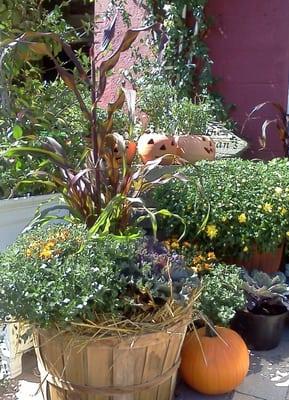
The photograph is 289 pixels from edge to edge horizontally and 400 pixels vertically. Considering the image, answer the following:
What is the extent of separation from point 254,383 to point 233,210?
823 mm

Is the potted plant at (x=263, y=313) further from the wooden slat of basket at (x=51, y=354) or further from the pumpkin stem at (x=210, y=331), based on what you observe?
the wooden slat of basket at (x=51, y=354)

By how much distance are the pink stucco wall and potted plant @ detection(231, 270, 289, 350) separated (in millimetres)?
1639

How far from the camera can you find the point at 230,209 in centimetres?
278

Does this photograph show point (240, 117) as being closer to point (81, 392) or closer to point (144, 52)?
point (144, 52)

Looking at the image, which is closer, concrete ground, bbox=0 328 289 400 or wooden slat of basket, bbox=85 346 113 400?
wooden slat of basket, bbox=85 346 113 400

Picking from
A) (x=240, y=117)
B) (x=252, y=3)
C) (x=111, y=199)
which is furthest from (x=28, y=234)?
(x=252, y=3)

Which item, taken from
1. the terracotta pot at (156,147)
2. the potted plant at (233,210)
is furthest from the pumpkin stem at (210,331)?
the terracotta pot at (156,147)

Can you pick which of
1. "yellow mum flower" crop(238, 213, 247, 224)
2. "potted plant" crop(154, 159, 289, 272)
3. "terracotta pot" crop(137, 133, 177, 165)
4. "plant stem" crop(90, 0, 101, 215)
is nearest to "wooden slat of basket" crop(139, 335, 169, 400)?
"plant stem" crop(90, 0, 101, 215)

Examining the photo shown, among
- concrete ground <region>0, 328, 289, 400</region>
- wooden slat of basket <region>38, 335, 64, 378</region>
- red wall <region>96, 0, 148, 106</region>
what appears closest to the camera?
wooden slat of basket <region>38, 335, 64, 378</region>

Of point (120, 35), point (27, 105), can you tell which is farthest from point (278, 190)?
point (120, 35)

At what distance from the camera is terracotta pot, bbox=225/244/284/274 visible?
115 inches

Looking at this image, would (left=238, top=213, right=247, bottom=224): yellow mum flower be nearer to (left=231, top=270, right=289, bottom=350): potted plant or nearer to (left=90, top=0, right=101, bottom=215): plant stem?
(left=231, top=270, right=289, bottom=350): potted plant

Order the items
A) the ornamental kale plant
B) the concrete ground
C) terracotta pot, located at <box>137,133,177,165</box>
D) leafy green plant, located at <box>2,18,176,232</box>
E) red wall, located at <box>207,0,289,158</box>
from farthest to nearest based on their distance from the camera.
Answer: red wall, located at <box>207,0,289,158</box>, terracotta pot, located at <box>137,133,177,165</box>, the concrete ground, leafy green plant, located at <box>2,18,176,232</box>, the ornamental kale plant

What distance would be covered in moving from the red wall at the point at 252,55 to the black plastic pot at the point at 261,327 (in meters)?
1.74
